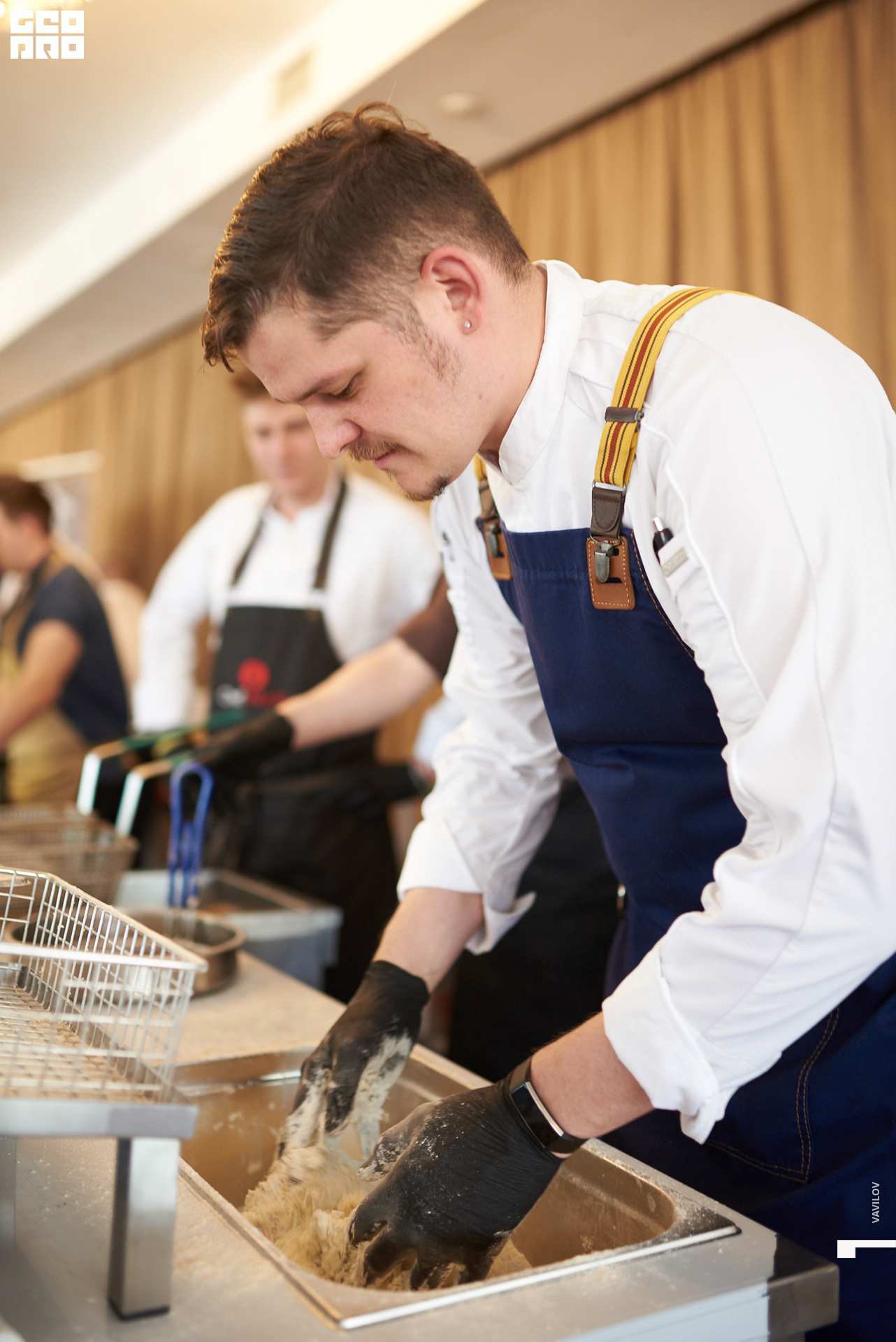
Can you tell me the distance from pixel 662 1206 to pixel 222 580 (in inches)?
80.9

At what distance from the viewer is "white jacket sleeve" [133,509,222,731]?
110 inches

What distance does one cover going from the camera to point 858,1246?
89cm

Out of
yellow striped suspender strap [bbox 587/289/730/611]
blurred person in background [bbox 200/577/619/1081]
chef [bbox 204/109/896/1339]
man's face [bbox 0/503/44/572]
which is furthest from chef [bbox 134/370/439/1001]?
yellow striped suspender strap [bbox 587/289/730/611]

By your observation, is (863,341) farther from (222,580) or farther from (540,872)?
(222,580)

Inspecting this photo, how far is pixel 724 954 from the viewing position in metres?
0.76

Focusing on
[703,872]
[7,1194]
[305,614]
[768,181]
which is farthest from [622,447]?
[768,181]

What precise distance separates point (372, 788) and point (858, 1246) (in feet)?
4.97

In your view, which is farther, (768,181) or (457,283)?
(768,181)

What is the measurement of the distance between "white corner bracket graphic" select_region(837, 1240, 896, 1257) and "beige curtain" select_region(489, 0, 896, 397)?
1.76 meters

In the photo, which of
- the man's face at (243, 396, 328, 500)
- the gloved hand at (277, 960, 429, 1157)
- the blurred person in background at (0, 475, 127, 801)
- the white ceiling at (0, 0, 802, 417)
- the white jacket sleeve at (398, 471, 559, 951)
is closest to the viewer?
the gloved hand at (277, 960, 429, 1157)

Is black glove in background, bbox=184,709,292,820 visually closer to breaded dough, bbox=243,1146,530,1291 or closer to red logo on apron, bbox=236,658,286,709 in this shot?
red logo on apron, bbox=236,658,286,709

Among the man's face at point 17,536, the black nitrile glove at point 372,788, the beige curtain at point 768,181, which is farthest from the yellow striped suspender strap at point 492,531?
the man's face at point 17,536

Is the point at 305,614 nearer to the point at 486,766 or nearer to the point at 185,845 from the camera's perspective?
the point at 185,845

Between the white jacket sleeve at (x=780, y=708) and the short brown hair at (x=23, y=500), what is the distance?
2682 mm
